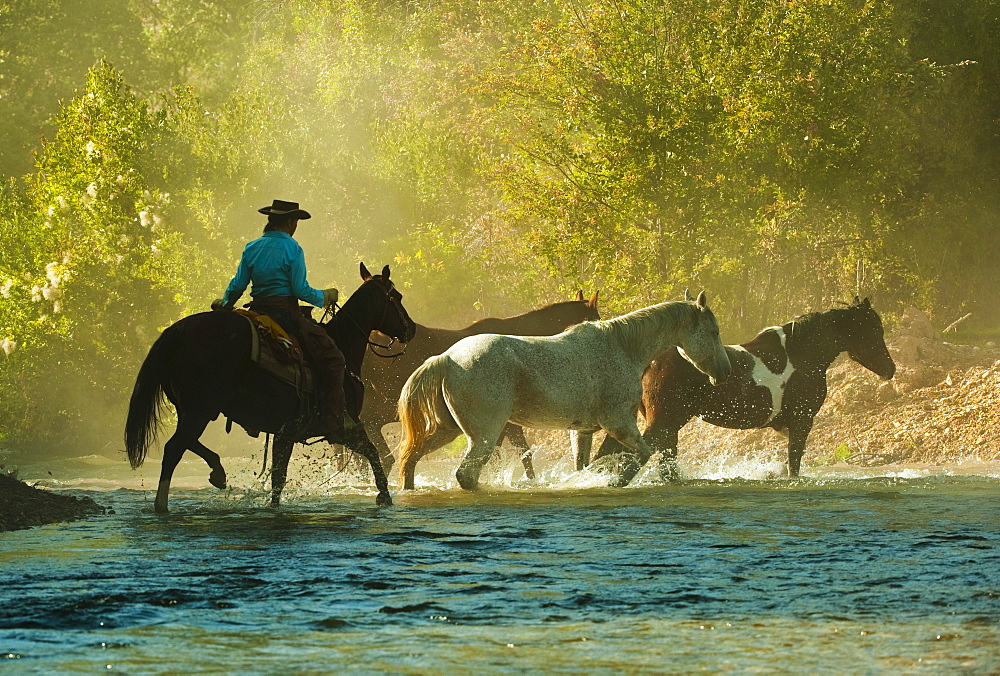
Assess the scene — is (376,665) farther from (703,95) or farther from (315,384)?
(703,95)

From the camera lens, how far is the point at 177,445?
11.2m

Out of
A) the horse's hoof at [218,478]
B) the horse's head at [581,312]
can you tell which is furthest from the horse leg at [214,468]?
the horse's head at [581,312]

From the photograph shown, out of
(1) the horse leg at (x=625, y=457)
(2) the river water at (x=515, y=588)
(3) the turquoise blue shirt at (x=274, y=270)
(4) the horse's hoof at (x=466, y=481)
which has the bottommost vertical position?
(2) the river water at (x=515, y=588)

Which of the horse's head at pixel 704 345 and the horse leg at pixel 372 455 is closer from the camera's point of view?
the horse leg at pixel 372 455

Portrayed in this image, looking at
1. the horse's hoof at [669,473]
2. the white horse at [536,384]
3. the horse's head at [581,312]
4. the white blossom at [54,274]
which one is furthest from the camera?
the white blossom at [54,274]

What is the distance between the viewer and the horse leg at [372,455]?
11.9 meters

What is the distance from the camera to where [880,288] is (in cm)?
3247

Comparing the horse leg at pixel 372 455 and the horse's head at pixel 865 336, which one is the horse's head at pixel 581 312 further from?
the horse leg at pixel 372 455

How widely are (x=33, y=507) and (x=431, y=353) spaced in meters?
6.86

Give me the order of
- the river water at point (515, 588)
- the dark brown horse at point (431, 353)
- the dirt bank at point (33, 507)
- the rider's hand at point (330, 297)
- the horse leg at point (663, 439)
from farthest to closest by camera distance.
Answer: the dark brown horse at point (431, 353) → the horse leg at point (663, 439) → the rider's hand at point (330, 297) → the dirt bank at point (33, 507) → the river water at point (515, 588)

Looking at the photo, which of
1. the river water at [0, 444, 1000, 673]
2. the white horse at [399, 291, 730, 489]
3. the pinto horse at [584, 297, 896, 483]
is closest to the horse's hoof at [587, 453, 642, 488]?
the white horse at [399, 291, 730, 489]

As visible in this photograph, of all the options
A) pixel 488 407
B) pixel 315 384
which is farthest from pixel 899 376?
pixel 315 384

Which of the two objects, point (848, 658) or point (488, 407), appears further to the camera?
point (488, 407)

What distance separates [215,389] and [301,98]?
129 ft
